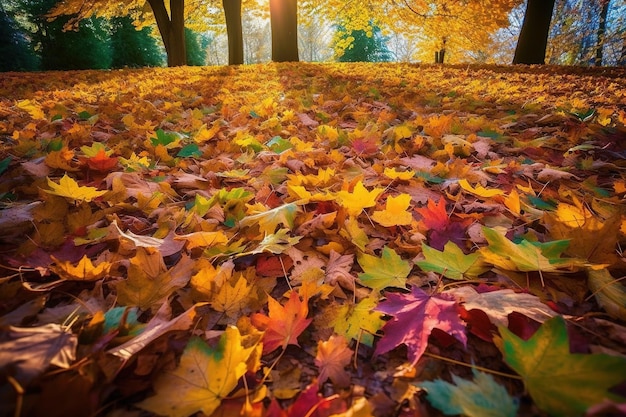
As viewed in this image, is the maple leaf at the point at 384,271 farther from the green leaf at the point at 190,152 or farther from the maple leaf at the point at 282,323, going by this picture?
the green leaf at the point at 190,152

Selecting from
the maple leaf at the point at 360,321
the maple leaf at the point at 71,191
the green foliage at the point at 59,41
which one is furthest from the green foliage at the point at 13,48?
the maple leaf at the point at 360,321

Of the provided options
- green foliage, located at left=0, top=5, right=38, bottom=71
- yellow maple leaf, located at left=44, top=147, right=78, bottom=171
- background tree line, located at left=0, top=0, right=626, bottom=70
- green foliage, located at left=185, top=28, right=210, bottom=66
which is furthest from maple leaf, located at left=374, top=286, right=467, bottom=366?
green foliage, located at left=185, top=28, right=210, bottom=66

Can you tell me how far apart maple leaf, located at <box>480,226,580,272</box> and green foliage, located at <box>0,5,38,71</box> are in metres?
20.7

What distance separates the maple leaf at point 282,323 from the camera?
0.76 m

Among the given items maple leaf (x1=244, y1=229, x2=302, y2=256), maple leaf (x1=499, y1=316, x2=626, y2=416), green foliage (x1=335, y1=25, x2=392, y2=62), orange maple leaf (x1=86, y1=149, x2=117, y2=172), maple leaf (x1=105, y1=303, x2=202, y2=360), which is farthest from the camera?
green foliage (x1=335, y1=25, x2=392, y2=62)

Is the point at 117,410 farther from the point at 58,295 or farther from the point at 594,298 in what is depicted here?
the point at 594,298

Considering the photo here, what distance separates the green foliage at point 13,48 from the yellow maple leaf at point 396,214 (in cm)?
2034

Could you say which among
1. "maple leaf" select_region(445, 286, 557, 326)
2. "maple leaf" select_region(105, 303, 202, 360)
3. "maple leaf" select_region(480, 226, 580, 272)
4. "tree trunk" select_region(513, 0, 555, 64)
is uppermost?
"tree trunk" select_region(513, 0, 555, 64)

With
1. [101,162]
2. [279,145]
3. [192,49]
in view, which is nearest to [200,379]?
[101,162]

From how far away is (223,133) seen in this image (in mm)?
2545

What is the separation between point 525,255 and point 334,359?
1.91ft

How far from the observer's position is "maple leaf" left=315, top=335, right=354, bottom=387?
69 cm

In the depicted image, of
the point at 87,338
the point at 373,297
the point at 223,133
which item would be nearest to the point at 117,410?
the point at 87,338

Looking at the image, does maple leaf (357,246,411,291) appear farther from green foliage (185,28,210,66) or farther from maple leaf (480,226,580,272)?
green foliage (185,28,210,66)
